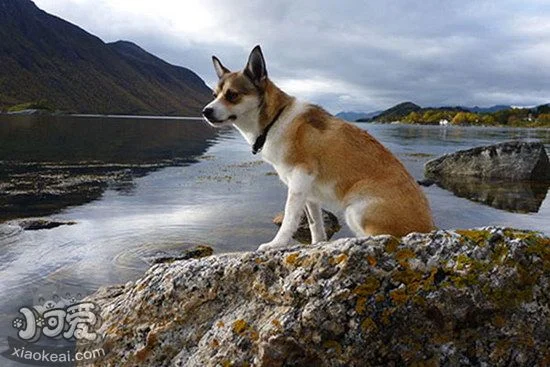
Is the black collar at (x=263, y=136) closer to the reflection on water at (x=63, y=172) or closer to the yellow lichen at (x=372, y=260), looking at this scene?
the yellow lichen at (x=372, y=260)

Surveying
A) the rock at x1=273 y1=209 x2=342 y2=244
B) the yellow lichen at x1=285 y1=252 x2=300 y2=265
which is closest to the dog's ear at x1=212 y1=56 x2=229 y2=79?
the yellow lichen at x1=285 y1=252 x2=300 y2=265

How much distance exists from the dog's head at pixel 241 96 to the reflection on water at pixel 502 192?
675 inches

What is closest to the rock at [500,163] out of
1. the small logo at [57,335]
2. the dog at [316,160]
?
the dog at [316,160]

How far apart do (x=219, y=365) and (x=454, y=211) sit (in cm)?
1802

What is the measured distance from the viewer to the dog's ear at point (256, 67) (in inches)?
306

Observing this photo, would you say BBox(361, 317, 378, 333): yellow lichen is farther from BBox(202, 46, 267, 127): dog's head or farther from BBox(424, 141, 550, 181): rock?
BBox(424, 141, 550, 181): rock

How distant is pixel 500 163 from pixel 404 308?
31199 mm

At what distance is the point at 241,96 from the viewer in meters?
7.97

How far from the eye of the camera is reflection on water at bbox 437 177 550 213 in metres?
22.5

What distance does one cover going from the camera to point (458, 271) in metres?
4.68

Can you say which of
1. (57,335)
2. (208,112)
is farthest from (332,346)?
(57,335)

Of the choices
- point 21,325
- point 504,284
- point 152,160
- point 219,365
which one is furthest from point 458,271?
point 152,160

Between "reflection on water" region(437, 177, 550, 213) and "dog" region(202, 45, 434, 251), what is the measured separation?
1643 cm

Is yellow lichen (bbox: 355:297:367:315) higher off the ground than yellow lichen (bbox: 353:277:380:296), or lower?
Result: lower
